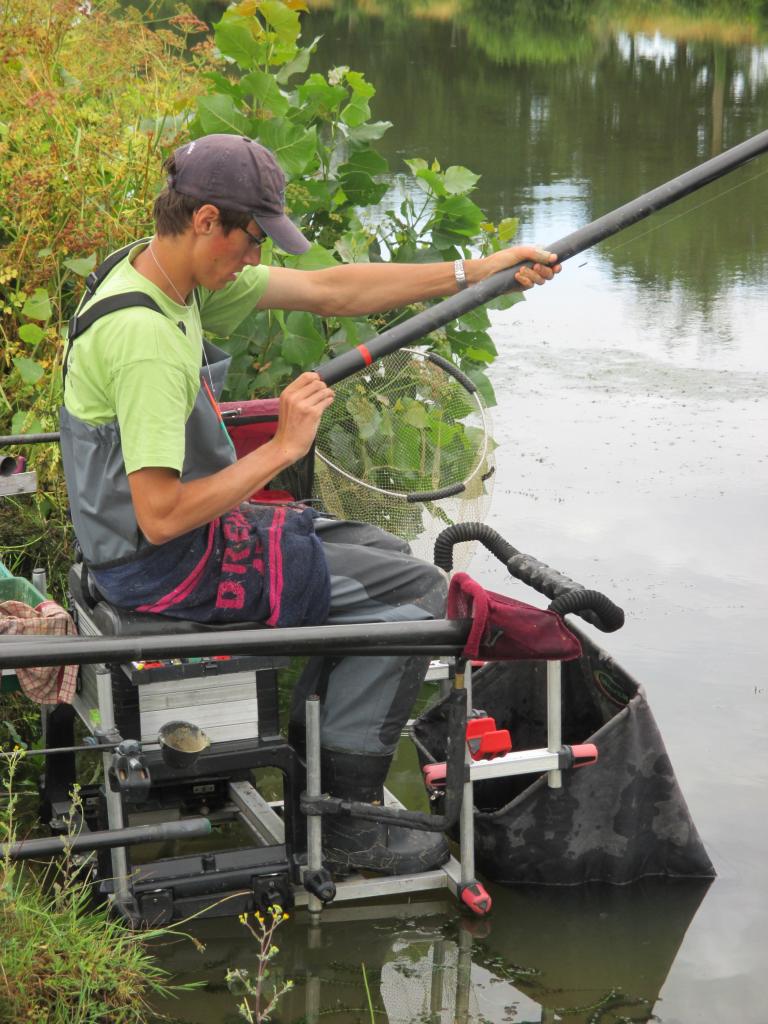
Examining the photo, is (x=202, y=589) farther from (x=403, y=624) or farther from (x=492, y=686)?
(x=492, y=686)

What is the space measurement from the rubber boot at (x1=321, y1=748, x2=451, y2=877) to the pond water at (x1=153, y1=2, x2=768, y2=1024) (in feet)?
0.46

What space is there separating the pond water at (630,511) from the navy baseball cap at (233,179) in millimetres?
1651

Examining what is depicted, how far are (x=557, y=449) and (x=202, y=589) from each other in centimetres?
415

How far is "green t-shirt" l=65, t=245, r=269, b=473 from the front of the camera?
3.18 meters

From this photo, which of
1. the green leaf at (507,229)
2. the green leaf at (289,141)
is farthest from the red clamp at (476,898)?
the green leaf at (507,229)

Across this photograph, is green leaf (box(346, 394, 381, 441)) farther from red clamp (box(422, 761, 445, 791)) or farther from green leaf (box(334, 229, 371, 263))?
red clamp (box(422, 761, 445, 791))

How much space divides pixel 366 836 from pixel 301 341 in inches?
80.1

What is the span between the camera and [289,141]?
5238mm

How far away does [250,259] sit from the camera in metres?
3.43

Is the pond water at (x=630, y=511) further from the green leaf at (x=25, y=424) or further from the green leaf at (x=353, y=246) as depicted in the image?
the green leaf at (x=25, y=424)

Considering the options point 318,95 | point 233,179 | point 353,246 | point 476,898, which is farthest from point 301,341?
point 476,898

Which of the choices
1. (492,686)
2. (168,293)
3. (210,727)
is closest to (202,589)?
(210,727)

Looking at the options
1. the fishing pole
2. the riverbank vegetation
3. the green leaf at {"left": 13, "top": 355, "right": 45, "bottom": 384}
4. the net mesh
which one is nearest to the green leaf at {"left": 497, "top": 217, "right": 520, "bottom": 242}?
the net mesh

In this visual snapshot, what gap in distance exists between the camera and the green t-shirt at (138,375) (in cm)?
318
